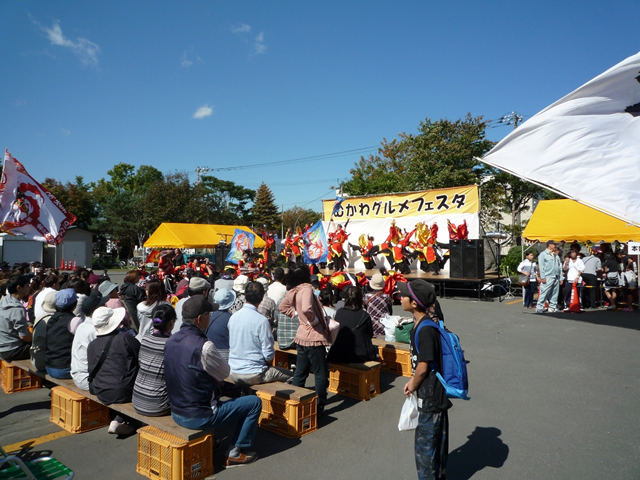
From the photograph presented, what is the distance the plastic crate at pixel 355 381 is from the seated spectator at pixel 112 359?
238 centimetres

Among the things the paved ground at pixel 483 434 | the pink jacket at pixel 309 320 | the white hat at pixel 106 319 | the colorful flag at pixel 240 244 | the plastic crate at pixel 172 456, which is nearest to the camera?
the plastic crate at pixel 172 456

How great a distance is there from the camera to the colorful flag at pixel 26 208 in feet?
26.4

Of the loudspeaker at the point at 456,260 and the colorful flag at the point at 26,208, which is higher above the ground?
the colorful flag at the point at 26,208

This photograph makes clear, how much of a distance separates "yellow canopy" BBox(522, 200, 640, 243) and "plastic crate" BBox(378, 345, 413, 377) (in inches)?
323

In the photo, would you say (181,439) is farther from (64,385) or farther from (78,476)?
(64,385)

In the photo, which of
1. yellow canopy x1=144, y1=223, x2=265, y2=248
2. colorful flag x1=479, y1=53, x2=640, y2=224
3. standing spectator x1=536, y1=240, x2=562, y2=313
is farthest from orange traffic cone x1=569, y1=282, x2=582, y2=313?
yellow canopy x1=144, y1=223, x2=265, y2=248

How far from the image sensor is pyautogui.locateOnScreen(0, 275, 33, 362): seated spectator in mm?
5363

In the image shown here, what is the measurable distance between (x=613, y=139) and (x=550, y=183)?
0.82 metres

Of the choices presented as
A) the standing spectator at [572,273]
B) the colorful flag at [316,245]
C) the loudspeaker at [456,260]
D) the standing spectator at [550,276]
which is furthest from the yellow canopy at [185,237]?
the standing spectator at [572,273]

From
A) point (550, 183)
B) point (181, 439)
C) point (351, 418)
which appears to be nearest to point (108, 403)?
point (181, 439)

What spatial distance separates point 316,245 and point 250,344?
8143 mm

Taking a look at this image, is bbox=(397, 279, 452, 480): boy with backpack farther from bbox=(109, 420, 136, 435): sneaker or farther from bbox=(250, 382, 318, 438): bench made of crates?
bbox=(109, 420, 136, 435): sneaker

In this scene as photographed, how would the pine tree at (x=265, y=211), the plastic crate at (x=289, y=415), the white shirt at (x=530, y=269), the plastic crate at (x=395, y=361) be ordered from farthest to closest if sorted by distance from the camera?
the pine tree at (x=265, y=211), the white shirt at (x=530, y=269), the plastic crate at (x=395, y=361), the plastic crate at (x=289, y=415)

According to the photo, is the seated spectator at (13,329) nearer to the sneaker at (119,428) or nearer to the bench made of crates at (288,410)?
the sneaker at (119,428)
